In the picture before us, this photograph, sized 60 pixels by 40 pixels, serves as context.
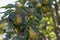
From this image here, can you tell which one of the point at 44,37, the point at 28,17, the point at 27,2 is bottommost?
the point at 44,37

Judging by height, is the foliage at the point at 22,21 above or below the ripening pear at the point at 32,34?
above

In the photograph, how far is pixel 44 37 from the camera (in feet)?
4.08

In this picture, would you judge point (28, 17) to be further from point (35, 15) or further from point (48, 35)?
point (48, 35)

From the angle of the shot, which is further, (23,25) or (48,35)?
(48,35)

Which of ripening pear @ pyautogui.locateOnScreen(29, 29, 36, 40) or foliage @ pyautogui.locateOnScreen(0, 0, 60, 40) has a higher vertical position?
foliage @ pyautogui.locateOnScreen(0, 0, 60, 40)

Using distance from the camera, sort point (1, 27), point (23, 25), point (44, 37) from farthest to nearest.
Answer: point (44, 37), point (1, 27), point (23, 25)

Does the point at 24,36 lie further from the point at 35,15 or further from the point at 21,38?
the point at 35,15

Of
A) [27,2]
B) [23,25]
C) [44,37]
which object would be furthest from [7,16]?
[44,37]

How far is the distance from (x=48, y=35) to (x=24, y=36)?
37 cm

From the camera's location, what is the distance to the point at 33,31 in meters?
0.96

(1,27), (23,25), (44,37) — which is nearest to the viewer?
(23,25)

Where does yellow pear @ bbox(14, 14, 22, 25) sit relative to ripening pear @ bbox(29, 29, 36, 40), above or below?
above

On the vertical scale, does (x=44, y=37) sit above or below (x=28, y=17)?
below

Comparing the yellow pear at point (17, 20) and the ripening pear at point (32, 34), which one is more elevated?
the yellow pear at point (17, 20)
